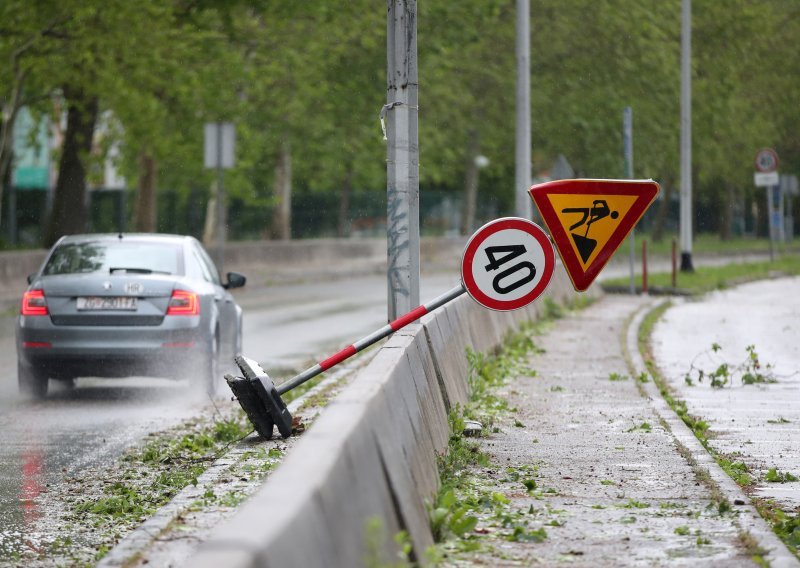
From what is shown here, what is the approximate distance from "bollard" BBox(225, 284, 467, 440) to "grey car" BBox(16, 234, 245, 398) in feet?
12.8

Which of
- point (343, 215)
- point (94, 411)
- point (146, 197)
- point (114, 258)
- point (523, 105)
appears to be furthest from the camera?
point (343, 215)

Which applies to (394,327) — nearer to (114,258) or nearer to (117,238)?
(114,258)

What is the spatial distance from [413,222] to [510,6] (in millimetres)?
34889

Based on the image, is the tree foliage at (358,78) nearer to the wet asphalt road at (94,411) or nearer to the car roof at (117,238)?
the wet asphalt road at (94,411)

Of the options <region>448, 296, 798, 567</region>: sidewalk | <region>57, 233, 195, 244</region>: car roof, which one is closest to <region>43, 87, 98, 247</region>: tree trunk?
<region>57, 233, 195, 244</region>: car roof

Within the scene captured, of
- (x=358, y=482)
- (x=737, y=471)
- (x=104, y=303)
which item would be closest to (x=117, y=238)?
(x=104, y=303)

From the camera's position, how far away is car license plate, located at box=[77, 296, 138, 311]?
46.3 ft

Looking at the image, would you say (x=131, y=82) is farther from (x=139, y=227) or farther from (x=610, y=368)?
(x=610, y=368)

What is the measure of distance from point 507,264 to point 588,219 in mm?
904

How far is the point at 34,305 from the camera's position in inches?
555

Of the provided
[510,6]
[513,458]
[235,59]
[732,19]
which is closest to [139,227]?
[235,59]

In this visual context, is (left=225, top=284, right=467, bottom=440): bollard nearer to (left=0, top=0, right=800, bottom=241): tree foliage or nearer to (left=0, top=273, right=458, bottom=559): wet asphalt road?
(left=0, top=273, right=458, bottom=559): wet asphalt road

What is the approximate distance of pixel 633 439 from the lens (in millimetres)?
10633

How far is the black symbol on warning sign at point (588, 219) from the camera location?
10.5 meters
